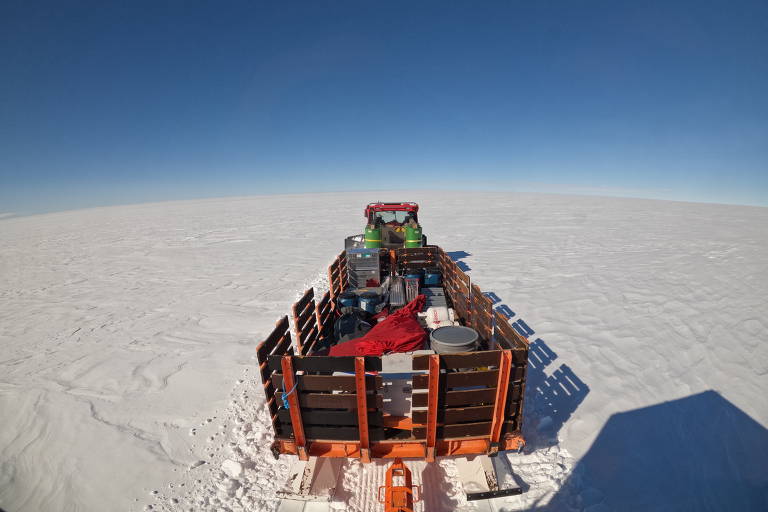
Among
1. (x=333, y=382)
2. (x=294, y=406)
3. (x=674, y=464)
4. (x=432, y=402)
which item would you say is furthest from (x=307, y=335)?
(x=674, y=464)

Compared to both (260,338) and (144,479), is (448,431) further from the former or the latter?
(260,338)

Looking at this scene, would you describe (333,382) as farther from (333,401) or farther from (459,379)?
(459,379)

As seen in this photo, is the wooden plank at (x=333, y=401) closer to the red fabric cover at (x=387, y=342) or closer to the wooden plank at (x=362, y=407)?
the wooden plank at (x=362, y=407)

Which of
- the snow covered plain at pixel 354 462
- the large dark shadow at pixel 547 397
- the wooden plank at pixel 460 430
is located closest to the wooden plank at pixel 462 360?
the wooden plank at pixel 460 430

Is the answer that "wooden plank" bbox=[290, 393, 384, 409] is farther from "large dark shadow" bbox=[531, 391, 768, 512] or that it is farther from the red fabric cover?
"large dark shadow" bbox=[531, 391, 768, 512]

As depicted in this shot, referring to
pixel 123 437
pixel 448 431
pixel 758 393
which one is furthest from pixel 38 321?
pixel 758 393

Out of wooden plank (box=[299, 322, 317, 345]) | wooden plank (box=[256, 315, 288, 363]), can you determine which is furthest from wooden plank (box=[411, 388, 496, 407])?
wooden plank (box=[299, 322, 317, 345])
